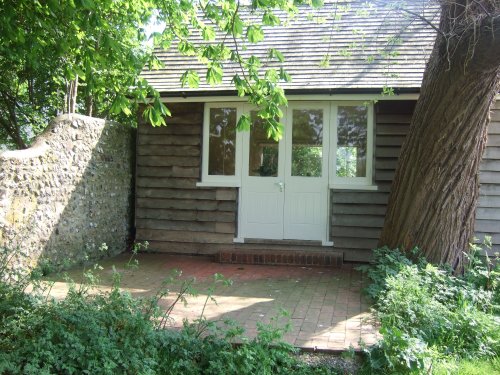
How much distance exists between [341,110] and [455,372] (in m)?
5.42

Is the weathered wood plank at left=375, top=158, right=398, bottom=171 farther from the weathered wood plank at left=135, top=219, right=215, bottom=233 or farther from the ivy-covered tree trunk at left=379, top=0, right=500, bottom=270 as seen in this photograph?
the weathered wood plank at left=135, top=219, right=215, bottom=233

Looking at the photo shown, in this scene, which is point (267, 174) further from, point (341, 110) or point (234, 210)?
point (341, 110)

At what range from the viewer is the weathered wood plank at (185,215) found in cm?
875

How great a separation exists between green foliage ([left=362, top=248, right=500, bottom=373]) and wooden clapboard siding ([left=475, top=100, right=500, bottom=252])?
6.78 ft

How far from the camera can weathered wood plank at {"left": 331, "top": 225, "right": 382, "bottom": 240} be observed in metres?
8.25

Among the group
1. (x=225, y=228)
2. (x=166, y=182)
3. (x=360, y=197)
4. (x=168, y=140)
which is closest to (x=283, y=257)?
(x=225, y=228)

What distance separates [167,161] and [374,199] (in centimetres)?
388

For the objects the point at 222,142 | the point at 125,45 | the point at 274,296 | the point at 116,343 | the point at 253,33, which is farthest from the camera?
the point at 222,142

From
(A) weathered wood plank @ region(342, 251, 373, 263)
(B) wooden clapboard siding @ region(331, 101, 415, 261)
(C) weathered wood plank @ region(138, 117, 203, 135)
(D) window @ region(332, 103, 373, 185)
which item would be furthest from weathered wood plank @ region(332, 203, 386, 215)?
(C) weathered wood plank @ region(138, 117, 203, 135)

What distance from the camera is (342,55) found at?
7625mm

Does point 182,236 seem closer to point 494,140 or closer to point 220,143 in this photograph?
point 220,143

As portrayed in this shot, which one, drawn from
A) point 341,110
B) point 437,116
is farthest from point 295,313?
point 341,110

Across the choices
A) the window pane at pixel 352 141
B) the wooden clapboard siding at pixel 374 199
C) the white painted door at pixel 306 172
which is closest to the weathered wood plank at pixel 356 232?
the wooden clapboard siding at pixel 374 199

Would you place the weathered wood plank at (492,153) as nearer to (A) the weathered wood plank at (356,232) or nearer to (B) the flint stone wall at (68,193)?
(A) the weathered wood plank at (356,232)
